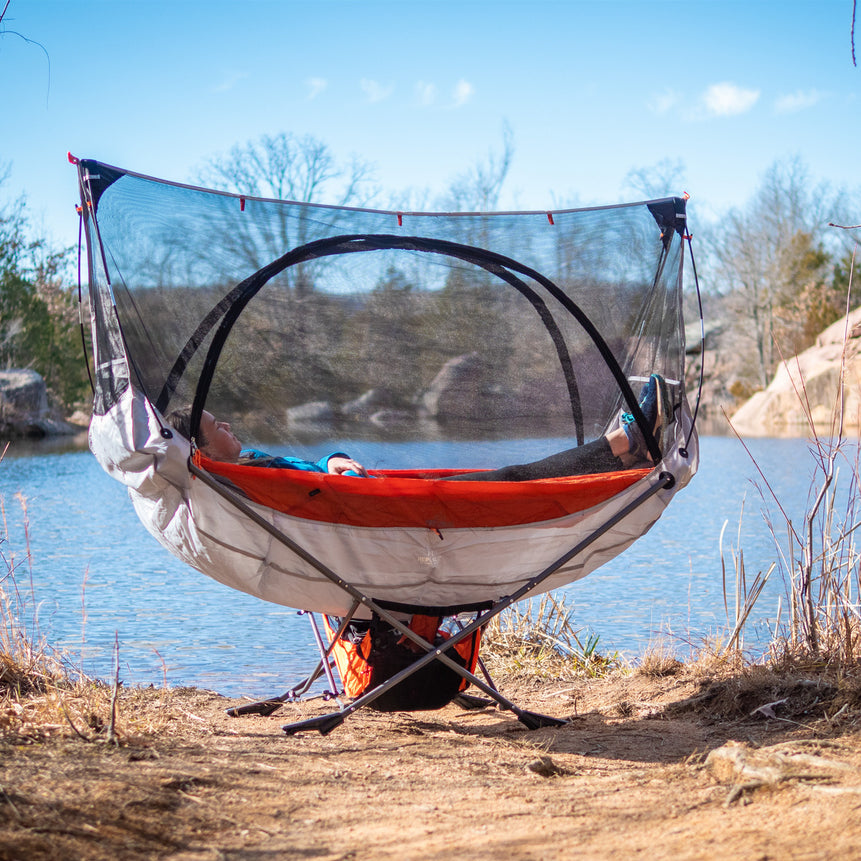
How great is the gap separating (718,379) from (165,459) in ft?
107

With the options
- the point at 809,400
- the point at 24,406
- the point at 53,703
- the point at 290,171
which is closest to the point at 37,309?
the point at 24,406

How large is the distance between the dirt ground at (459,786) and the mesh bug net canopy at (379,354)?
1.63ft

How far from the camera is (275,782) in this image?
7.55 ft

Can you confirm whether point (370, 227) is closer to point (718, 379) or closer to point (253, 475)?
point (253, 475)

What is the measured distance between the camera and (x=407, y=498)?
2.85m

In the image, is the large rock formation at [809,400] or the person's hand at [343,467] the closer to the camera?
the person's hand at [343,467]

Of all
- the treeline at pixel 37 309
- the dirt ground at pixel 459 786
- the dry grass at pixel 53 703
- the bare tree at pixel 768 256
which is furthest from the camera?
the bare tree at pixel 768 256

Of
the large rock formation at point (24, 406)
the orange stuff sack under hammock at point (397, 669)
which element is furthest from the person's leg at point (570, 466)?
the large rock formation at point (24, 406)

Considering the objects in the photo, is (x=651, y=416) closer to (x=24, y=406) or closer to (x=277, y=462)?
(x=277, y=462)

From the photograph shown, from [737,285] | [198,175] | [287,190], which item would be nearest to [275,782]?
[287,190]

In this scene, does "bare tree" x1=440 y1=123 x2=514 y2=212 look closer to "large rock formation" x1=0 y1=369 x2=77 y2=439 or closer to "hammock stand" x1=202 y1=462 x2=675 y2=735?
"large rock formation" x1=0 y1=369 x2=77 y2=439

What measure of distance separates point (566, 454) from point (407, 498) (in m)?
0.90

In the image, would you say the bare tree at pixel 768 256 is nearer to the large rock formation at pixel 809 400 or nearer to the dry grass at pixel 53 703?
the large rock formation at pixel 809 400

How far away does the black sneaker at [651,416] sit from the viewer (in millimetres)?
3291
